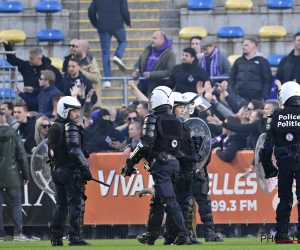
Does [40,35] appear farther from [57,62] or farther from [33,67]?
[33,67]

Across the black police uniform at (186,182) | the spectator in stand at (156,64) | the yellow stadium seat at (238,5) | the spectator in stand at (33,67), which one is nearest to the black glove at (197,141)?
the black police uniform at (186,182)

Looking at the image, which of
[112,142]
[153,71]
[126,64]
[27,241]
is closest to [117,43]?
[126,64]

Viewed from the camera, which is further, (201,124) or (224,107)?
(224,107)

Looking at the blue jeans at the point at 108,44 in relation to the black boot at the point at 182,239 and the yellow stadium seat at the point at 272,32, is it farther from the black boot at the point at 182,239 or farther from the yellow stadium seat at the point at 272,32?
the black boot at the point at 182,239

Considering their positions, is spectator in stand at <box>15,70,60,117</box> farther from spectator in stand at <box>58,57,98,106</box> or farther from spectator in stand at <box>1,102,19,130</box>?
spectator in stand at <box>1,102,19,130</box>

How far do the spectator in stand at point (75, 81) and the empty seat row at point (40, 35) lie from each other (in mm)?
4801

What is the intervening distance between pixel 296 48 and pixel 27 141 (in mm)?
5449

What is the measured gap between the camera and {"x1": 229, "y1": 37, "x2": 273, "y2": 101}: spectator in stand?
83.4ft

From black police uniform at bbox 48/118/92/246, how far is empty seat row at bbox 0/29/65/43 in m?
11.2

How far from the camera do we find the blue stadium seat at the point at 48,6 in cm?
3080

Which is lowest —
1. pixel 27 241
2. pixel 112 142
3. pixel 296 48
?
pixel 27 241

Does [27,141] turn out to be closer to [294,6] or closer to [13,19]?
[13,19]

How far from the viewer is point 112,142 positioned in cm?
2427

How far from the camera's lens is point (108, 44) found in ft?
93.6
